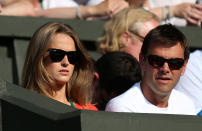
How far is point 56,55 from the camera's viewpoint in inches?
128

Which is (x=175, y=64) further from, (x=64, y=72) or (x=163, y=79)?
(x=64, y=72)

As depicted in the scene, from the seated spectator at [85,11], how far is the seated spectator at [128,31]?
33 cm

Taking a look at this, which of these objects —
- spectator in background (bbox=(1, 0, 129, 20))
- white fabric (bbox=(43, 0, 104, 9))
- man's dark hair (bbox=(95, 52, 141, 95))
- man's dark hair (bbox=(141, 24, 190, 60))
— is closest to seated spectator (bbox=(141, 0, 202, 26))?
spectator in background (bbox=(1, 0, 129, 20))

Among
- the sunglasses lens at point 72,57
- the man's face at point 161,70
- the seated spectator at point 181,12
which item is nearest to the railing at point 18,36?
the seated spectator at point 181,12

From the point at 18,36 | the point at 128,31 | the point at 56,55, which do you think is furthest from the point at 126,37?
the point at 56,55

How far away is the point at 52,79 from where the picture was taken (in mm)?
3303

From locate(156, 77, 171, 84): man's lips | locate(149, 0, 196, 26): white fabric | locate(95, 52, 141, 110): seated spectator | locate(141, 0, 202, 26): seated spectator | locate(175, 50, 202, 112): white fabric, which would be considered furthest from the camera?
locate(149, 0, 196, 26): white fabric

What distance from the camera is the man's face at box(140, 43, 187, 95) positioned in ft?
10.3

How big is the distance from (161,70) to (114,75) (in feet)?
2.22

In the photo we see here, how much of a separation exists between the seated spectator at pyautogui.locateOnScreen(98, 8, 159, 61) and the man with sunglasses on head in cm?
91

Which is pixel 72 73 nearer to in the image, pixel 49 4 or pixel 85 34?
pixel 85 34

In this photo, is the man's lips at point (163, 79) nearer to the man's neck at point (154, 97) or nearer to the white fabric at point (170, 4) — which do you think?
the man's neck at point (154, 97)

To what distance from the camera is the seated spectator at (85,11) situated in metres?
4.58

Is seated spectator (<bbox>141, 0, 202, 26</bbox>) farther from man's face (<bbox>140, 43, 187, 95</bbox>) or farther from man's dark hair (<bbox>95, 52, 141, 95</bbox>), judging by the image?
man's face (<bbox>140, 43, 187, 95</bbox>)
